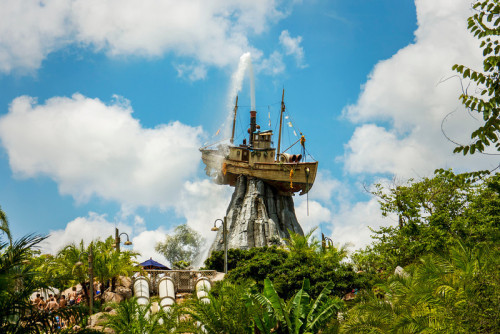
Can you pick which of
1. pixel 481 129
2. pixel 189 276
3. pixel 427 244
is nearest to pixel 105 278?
pixel 189 276

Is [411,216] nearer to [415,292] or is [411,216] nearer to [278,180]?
[415,292]

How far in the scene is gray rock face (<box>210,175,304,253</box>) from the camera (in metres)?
44.7

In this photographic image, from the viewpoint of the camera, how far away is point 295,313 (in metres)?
17.1

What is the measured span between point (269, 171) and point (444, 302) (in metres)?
35.5

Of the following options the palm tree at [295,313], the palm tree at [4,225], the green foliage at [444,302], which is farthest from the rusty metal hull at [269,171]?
the palm tree at [4,225]

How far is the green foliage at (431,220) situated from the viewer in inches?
911

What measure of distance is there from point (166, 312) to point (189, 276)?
11.2 meters

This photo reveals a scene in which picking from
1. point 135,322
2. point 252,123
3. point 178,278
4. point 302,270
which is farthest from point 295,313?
point 252,123

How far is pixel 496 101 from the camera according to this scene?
239 inches

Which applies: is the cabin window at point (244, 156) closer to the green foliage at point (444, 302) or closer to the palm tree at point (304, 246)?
the palm tree at point (304, 246)

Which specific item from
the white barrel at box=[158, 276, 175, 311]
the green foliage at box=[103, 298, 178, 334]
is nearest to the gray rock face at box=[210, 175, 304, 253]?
the white barrel at box=[158, 276, 175, 311]

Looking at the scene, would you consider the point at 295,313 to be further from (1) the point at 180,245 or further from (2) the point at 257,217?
(1) the point at 180,245

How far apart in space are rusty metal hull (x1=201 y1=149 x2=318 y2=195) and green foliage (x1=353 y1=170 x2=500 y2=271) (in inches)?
756

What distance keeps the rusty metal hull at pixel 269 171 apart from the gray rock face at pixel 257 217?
82 cm
